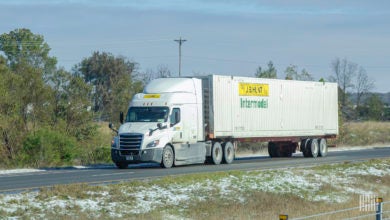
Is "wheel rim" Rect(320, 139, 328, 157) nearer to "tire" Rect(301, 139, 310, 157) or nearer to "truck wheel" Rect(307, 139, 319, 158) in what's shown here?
"truck wheel" Rect(307, 139, 319, 158)

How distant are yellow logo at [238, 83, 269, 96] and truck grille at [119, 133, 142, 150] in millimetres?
7091

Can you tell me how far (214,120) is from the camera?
35.3m

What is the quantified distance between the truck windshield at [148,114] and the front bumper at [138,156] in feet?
5.13

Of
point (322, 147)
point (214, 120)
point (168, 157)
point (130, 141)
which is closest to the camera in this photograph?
point (130, 141)

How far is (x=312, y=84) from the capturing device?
43.2 metres

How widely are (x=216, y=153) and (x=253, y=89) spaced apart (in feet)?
14.1

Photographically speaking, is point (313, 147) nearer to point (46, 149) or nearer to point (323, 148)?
point (323, 148)

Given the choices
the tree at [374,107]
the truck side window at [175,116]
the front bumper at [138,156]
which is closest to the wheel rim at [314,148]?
the truck side window at [175,116]

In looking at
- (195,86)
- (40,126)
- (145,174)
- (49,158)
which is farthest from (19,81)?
(145,174)

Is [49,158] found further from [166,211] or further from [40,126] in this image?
[166,211]

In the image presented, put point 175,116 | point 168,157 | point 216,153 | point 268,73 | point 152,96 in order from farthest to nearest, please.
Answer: point 268,73 < point 216,153 < point 152,96 < point 175,116 < point 168,157

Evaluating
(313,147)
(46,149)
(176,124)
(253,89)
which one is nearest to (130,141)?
(176,124)

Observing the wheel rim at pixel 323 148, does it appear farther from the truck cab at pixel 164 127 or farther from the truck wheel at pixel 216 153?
the truck cab at pixel 164 127

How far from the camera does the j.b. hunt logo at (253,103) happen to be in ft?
123
